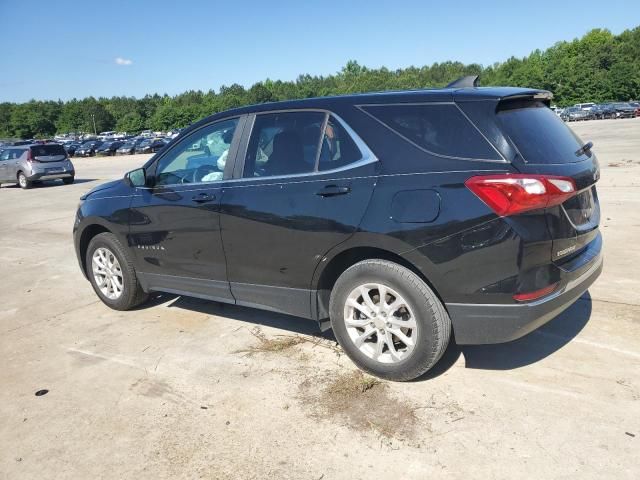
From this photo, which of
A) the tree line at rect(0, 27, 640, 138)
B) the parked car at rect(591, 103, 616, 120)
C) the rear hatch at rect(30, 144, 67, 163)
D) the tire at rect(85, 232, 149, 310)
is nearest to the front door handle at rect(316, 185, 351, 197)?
the tire at rect(85, 232, 149, 310)

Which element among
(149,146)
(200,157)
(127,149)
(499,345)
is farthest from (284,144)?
(127,149)

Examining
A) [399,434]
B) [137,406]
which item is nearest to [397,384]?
[399,434]

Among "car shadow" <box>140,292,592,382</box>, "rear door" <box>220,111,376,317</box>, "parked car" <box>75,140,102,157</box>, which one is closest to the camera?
"rear door" <box>220,111,376,317</box>

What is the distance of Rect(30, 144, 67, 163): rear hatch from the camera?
1998 cm

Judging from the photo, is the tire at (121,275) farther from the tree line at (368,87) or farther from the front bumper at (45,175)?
the tree line at (368,87)

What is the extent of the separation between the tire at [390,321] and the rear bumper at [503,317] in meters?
0.12

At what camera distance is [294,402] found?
3340mm

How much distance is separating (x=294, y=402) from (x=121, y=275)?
258 cm

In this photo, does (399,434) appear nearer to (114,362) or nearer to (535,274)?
(535,274)

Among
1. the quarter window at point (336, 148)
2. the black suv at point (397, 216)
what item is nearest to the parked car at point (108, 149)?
the black suv at point (397, 216)

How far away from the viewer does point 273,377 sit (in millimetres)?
3684

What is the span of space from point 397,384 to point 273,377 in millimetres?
853

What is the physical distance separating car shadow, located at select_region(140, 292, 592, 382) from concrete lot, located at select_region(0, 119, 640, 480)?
0.05 feet

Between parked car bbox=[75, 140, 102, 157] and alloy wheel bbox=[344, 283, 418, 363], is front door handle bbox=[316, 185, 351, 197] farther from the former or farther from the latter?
parked car bbox=[75, 140, 102, 157]
